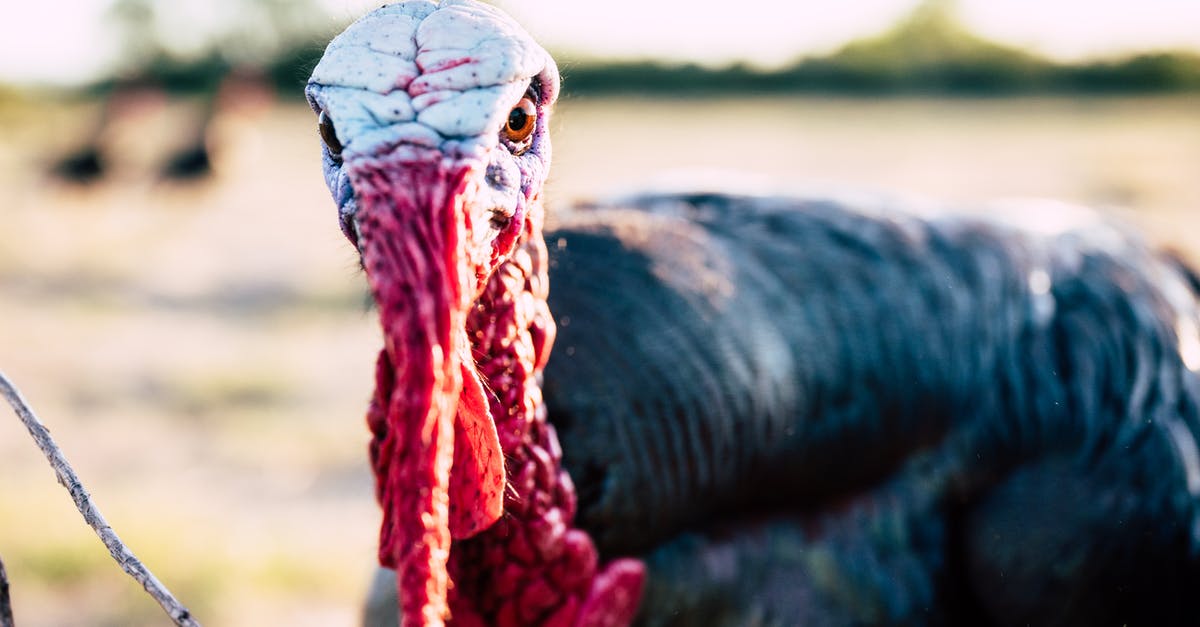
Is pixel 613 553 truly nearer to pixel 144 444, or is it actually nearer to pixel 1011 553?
pixel 1011 553

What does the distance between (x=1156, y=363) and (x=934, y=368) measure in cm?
46

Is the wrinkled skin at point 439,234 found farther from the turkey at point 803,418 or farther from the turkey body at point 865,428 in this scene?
the turkey body at point 865,428

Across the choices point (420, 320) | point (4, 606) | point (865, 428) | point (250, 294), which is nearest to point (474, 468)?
point (420, 320)

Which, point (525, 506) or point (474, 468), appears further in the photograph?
point (525, 506)

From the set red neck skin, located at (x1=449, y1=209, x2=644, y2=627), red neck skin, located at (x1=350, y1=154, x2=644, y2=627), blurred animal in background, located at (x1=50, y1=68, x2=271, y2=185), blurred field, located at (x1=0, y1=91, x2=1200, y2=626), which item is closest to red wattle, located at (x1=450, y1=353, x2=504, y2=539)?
red neck skin, located at (x1=350, y1=154, x2=644, y2=627)

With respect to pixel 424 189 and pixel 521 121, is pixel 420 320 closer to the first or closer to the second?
pixel 424 189

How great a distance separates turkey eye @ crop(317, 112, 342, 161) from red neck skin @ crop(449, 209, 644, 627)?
343 millimetres

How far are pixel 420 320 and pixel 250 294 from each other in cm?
997

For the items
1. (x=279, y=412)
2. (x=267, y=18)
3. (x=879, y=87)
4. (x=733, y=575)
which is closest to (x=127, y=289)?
(x=279, y=412)

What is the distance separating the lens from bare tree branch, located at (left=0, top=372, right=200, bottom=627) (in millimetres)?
1616

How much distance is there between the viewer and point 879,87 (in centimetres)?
2584

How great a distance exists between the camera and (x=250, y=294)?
10961 mm

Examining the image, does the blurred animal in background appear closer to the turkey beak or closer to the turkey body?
the turkey body

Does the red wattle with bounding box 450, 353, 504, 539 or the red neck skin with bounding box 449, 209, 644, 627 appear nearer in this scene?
the red wattle with bounding box 450, 353, 504, 539
